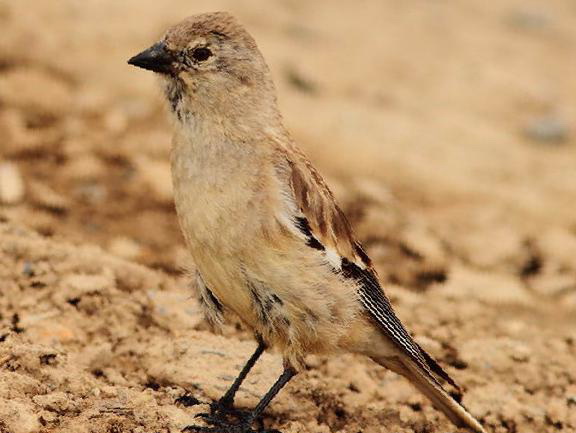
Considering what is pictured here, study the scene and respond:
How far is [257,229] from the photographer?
11.9ft

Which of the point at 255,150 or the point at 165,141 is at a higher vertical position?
the point at 255,150

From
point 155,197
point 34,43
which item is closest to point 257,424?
point 155,197

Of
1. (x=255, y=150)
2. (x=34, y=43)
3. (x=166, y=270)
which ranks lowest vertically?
(x=166, y=270)

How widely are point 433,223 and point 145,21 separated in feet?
12.8

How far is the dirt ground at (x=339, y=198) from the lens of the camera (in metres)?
4.24

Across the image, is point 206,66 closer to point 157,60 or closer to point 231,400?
point 157,60

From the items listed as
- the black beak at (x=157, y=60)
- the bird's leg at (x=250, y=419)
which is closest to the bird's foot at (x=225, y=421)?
the bird's leg at (x=250, y=419)

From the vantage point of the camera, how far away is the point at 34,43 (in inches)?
301

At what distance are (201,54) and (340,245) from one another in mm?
1100

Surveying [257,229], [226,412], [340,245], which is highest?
[257,229]

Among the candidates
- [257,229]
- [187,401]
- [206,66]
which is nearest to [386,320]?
[257,229]

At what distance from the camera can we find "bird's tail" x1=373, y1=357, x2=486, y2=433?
4125 millimetres

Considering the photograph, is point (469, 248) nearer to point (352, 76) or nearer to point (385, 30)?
point (352, 76)

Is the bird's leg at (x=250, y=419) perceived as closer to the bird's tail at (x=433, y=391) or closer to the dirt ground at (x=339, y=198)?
the dirt ground at (x=339, y=198)
